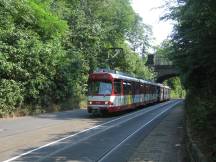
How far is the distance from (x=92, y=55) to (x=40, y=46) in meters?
16.0

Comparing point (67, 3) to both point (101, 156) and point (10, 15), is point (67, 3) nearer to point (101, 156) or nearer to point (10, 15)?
point (10, 15)

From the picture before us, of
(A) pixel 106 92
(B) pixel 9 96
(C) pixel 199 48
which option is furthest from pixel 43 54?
(C) pixel 199 48

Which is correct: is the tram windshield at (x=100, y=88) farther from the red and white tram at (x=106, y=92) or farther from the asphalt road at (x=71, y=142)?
the asphalt road at (x=71, y=142)

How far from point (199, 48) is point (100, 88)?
14.3 m

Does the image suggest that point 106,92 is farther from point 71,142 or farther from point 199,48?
point 71,142

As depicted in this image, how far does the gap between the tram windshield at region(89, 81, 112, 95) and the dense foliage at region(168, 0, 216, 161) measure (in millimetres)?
6882

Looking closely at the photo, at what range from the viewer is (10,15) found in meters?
34.7

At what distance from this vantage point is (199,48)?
60.3 ft

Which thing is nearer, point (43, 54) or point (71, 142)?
point (71, 142)

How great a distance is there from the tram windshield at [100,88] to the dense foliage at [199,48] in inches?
271

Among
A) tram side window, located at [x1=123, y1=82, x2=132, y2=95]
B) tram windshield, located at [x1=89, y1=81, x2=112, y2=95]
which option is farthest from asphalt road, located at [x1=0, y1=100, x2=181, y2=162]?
tram side window, located at [x1=123, y1=82, x2=132, y2=95]

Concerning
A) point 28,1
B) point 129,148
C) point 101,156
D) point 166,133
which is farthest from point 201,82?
point 28,1

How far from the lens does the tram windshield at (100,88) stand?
31.9m

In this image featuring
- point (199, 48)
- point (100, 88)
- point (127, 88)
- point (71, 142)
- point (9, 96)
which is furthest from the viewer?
point (127, 88)
